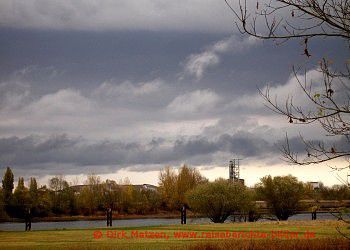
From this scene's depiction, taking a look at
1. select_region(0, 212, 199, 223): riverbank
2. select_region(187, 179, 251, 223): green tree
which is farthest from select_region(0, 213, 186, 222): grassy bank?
select_region(187, 179, 251, 223): green tree

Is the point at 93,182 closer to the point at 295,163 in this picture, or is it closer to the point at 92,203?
the point at 92,203

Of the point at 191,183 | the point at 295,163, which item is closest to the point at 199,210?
the point at 191,183

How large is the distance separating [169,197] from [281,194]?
2960 cm

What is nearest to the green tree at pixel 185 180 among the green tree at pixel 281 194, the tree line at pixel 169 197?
the tree line at pixel 169 197

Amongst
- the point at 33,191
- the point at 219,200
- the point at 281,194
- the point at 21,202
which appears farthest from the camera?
the point at 33,191

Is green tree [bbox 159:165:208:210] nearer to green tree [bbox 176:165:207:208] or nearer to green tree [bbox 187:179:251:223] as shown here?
green tree [bbox 176:165:207:208]

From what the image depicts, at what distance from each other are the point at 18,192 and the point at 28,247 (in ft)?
211

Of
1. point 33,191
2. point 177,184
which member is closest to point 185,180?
point 177,184

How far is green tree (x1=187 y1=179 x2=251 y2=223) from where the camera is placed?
57188 mm

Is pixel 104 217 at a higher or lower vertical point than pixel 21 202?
lower

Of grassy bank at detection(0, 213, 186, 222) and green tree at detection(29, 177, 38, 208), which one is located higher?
green tree at detection(29, 177, 38, 208)

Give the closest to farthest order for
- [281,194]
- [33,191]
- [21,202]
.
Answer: [281,194]
[21,202]
[33,191]

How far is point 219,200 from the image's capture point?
5728 centimetres

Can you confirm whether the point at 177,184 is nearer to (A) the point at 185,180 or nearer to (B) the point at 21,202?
(A) the point at 185,180
